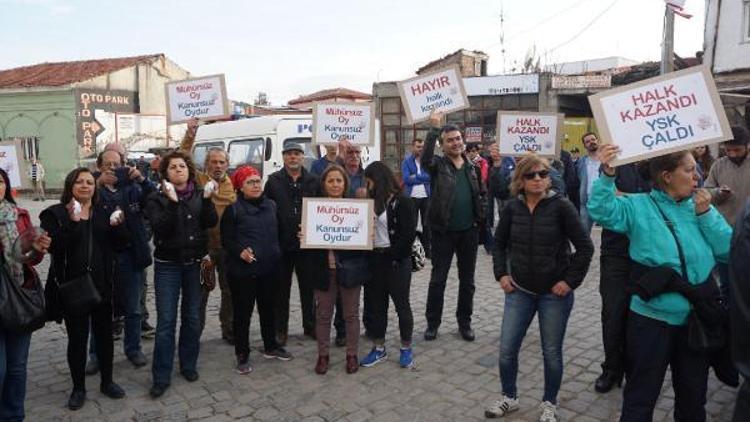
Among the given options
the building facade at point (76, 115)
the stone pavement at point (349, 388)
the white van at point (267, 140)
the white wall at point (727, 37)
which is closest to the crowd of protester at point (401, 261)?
the stone pavement at point (349, 388)

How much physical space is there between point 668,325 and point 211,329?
4847 millimetres

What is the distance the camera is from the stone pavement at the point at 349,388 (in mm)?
4348

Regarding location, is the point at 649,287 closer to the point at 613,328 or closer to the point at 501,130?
the point at 613,328

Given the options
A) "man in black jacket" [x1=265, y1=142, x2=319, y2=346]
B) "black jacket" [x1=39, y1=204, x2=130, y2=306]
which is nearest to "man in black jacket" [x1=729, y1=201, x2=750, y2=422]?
"man in black jacket" [x1=265, y1=142, x2=319, y2=346]

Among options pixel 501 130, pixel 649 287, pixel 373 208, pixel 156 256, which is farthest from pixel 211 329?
pixel 649 287

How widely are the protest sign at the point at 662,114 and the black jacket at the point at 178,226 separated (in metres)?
3.17

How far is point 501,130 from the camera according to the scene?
635 cm

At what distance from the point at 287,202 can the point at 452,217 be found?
1.61 m

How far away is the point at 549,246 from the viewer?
399cm

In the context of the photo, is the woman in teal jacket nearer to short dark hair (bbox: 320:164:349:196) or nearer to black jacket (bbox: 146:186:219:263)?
short dark hair (bbox: 320:164:349:196)

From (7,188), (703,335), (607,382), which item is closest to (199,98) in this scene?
(7,188)

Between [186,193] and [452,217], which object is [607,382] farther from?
[186,193]

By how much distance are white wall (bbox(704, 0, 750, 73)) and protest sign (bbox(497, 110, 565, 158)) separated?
40.2 feet

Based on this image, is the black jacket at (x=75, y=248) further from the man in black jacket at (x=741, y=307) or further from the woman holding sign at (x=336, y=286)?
the man in black jacket at (x=741, y=307)
